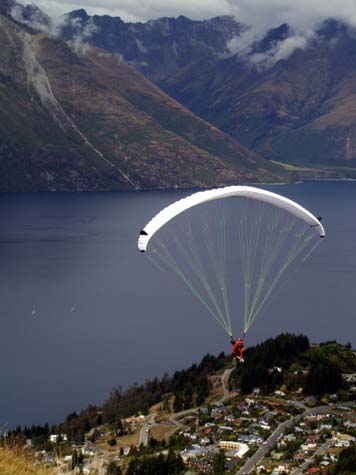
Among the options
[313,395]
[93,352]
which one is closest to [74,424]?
[313,395]

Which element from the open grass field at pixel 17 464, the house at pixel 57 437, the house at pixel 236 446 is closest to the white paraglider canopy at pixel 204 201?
the house at pixel 236 446

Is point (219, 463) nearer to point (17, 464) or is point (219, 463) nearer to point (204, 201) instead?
point (204, 201)

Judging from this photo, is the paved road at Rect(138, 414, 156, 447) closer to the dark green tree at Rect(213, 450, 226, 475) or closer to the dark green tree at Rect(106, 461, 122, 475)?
the dark green tree at Rect(213, 450, 226, 475)

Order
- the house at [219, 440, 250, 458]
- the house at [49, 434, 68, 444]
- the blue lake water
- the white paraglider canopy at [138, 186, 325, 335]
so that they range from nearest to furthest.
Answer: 1. the house at [219, 440, 250, 458]
2. the house at [49, 434, 68, 444]
3. the blue lake water
4. the white paraglider canopy at [138, 186, 325, 335]

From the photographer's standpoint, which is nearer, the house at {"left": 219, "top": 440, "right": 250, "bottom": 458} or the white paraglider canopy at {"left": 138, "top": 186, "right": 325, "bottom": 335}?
the house at {"left": 219, "top": 440, "right": 250, "bottom": 458}

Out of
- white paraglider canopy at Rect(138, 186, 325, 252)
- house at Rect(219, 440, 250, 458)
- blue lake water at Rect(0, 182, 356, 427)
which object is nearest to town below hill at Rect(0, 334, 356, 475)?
house at Rect(219, 440, 250, 458)

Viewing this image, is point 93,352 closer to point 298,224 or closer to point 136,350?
point 136,350

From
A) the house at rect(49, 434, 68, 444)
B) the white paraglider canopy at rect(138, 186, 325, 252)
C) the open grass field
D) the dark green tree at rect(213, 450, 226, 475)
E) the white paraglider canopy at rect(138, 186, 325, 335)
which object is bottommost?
the house at rect(49, 434, 68, 444)
